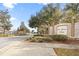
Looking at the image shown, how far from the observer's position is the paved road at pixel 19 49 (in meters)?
2.32

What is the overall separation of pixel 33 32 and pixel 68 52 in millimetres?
435

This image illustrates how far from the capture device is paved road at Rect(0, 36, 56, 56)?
7.62ft

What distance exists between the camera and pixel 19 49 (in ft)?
7.72

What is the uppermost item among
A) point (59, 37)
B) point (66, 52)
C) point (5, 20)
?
point (5, 20)

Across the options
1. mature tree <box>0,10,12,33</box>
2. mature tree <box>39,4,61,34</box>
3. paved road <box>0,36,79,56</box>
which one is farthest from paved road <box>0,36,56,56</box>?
mature tree <box>39,4,61,34</box>

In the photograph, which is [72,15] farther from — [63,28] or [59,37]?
[59,37]

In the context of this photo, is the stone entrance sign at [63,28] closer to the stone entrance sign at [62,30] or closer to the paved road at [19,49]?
the stone entrance sign at [62,30]

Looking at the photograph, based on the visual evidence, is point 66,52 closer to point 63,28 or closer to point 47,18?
point 63,28

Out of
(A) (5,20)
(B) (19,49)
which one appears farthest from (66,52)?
(A) (5,20)

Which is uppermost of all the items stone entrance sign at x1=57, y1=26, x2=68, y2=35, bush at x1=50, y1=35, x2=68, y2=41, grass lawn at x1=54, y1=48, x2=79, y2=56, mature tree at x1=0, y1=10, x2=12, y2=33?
mature tree at x1=0, y1=10, x2=12, y2=33

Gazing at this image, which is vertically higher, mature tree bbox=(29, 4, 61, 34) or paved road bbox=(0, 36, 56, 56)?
mature tree bbox=(29, 4, 61, 34)

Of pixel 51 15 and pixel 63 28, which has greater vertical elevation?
pixel 51 15

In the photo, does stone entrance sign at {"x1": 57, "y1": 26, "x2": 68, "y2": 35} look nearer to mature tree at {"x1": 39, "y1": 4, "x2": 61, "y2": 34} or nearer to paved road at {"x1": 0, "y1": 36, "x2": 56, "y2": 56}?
mature tree at {"x1": 39, "y1": 4, "x2": 61, "y2": 34}

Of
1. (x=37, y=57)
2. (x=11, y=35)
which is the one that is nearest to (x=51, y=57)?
(x=37, y=57)
